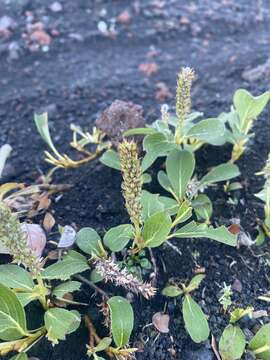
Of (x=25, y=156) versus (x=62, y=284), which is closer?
(x=62, y=284)

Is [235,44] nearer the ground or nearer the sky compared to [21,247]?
nearer the ground

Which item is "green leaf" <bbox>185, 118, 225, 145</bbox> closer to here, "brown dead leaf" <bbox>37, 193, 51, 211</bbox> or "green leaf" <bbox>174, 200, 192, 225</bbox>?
"green leaf" <bbox>174, 200, 192, 225</bbox>

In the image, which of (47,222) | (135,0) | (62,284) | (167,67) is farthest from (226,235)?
(135,0)

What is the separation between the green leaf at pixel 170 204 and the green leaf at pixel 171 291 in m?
0.29

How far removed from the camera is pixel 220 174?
224 cm

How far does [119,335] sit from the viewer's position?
1709 millimetres

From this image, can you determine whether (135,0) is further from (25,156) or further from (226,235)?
(226,235)

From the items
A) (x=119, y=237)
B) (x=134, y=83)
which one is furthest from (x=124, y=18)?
(x=119, y=237)

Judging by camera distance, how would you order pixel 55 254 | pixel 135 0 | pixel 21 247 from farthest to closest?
1. pixel 135 0
2. pixel 55 254
3. pixel 21 247

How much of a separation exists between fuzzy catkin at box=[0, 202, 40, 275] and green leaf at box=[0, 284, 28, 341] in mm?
150

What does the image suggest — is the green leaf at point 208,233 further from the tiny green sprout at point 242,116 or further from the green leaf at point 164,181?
the tiny green sprout at point 242,116

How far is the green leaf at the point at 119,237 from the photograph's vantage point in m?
1.85

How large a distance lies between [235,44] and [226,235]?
7.27ft

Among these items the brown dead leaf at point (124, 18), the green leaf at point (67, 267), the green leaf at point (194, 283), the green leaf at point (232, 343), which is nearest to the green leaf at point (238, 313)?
the green leaf at point (232, 343)
